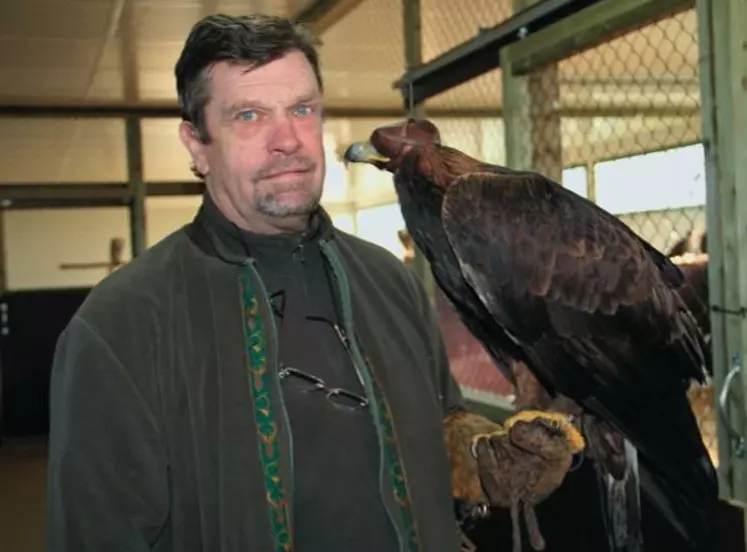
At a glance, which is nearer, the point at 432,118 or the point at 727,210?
the point at 727,210

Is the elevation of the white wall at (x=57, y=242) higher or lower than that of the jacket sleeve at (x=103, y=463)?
higher

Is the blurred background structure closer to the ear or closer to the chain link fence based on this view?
the chain link fence

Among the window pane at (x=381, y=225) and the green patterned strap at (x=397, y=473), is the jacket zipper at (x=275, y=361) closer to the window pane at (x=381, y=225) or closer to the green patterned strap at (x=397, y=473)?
the green patterned strap at (x=397, y=473)

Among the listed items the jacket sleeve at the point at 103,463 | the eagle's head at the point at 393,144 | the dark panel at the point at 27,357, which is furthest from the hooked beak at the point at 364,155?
the dark panel at the point at 27,357

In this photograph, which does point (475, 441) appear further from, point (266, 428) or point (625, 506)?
point (266, 428)

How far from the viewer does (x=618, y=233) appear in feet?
3.69

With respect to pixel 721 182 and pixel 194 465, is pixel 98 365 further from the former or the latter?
pixel 721 182

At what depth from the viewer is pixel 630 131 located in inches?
70.5

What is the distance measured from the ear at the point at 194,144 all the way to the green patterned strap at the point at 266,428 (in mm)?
205

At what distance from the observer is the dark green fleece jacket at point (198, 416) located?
Result: 39.6 inches

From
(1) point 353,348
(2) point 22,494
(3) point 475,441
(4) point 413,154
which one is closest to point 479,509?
(3) point 475,441

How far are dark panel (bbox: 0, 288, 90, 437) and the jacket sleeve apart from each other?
551 cm

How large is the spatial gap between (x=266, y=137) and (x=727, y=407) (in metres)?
0.72

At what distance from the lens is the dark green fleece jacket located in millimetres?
1006
